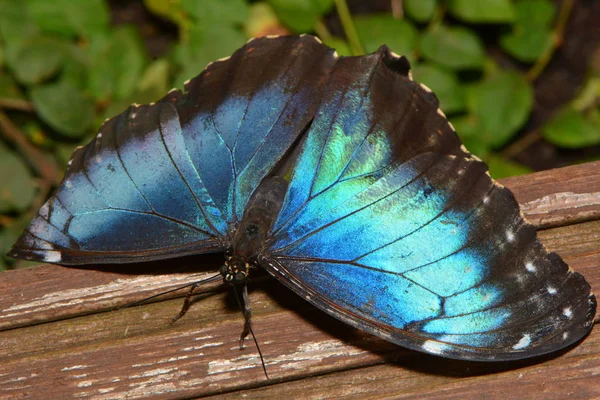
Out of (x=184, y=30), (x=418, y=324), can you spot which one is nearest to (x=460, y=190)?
(x=418, y=324)

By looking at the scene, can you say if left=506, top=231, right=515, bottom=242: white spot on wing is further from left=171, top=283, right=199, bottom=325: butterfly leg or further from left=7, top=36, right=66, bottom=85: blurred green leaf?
left=7, top=36, right=66, bottom=85: blurred green leaf

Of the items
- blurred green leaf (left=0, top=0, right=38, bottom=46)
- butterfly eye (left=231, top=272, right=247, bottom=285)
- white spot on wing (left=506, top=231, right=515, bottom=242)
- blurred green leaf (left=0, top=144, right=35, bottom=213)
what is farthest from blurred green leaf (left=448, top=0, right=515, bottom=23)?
blurred green leaf (left=0, top=144, right=35, bottom=213)

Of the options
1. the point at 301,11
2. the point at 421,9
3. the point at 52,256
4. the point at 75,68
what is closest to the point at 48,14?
the point at 75,68

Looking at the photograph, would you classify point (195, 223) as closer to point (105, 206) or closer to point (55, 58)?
point (105, 206)

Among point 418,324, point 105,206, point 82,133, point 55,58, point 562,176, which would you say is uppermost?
point 55,58

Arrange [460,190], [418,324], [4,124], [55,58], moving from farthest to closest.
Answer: [4,124]
[55,58]
[460,190]
[418,324]

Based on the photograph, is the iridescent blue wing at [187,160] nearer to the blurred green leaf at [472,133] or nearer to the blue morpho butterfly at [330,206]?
the blue morpho butterfly at [330,206]

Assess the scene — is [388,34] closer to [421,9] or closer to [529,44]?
[421,9]

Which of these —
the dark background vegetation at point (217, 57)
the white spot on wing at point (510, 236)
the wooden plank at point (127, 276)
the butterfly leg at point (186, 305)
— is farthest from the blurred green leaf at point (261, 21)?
the white spot on wing at point (510, 236)
